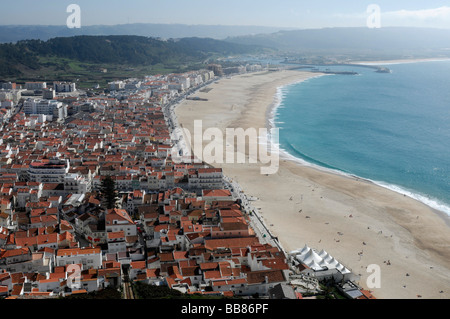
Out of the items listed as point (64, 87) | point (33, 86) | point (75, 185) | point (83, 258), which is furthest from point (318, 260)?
point (33, 86)

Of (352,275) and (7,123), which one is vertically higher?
(7,123)

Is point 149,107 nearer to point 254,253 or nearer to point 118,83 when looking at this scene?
point 118,83

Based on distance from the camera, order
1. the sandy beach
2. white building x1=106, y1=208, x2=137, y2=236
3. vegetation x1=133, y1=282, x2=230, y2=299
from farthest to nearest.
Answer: white building x1=106, y1=208, x2=137, y2=236 < the sandy beach < vegetation x1=133, y1=282, x2=230, y2=299

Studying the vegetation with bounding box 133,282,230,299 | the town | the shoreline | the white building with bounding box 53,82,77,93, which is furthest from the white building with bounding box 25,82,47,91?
the shoreline

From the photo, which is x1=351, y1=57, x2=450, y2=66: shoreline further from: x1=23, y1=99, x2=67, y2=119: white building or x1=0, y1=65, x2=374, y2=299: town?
x1=0, y1=65, x2=374, y2=299: town

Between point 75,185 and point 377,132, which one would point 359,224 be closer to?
point 75,185

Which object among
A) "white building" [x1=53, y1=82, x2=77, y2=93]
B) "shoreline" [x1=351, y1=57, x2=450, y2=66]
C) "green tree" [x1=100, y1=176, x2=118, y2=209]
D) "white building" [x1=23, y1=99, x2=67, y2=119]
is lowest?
"green tree" [x1=100, y1=176, x2=118, y2=209]

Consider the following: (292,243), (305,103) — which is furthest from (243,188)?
(305,103)
